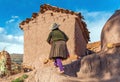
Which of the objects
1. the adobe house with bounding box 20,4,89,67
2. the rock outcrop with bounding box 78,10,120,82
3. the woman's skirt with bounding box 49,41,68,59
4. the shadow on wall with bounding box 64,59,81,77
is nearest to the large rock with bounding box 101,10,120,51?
the rock outcrop with bounding box 78,10,120,82

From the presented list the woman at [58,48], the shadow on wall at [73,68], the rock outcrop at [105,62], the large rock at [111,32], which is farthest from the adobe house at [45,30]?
the woman at [58,48]

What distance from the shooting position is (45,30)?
933 inches

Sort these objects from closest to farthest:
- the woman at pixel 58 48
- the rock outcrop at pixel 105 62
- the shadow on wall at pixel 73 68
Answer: the woman at pixel 58 48
the rock outcrop at pixel 105 62
the shadow on wall at pixel 73 68

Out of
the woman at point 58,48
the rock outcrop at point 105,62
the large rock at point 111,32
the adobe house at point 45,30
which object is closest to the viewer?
the woman at point 58,48

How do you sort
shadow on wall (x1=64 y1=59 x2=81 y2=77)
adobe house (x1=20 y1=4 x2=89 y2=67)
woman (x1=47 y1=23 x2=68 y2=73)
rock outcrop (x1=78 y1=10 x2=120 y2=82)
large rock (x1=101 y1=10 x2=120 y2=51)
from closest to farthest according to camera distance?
woman (x1=47 y1=23 x2=68 y2=73)
rock outcrop (x1=78 y1=10 x2=120 y2=82)
shadow on wall (x1=64 y1=59 x2=81 y2=77)
large rock (x1=101 y1=10 x2=120 y2=51)
adobe house (x1=20 y1=4 x2=89 y2=67)

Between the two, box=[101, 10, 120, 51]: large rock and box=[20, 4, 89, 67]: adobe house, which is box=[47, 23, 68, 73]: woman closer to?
box=[101, 10, 120, 51]: large rock

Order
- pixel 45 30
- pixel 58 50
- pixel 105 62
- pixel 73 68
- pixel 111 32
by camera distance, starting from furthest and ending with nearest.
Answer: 1. pixel 45 30
2. pixel 111 32
3. pixel 73 68
4. pixel 105 62
5. pixel 58 50

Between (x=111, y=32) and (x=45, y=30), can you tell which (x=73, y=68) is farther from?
(x=45, y=30)

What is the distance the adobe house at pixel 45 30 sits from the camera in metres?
22.6

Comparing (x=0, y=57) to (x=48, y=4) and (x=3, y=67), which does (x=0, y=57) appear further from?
(x=48, y=4)

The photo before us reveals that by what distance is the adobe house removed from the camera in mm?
22562

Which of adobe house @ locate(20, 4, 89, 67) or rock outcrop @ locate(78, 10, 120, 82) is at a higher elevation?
adobe house @ locate(20, 4, 89, 67)

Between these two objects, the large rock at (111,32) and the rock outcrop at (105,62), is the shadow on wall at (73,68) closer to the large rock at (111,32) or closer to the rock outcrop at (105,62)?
the rock outcrop at (105,62)

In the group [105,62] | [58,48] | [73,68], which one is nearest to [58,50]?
[58,48]
